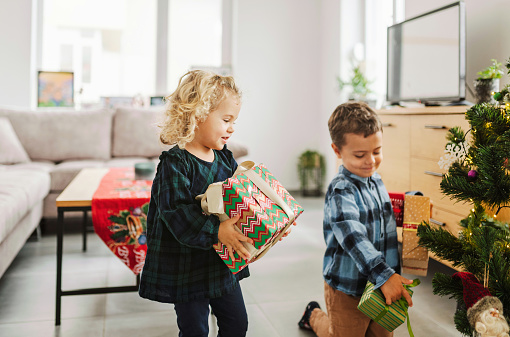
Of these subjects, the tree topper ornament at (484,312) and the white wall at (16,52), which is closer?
the tree topper ornament at (484,312)

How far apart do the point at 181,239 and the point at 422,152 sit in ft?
5.98

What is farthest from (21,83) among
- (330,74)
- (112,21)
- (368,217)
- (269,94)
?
(368,217)

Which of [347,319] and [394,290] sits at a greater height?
[394,290]

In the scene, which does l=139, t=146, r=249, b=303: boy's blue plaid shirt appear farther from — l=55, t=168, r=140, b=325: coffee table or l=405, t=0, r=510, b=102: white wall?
l=405, t=0, r=510, b=102: white wall

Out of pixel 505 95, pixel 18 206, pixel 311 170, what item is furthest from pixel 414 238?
pixel 311 170

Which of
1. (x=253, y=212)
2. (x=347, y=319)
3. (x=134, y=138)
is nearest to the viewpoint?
(x=253, y=212)

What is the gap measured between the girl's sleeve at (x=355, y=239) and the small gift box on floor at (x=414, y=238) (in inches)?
5.8

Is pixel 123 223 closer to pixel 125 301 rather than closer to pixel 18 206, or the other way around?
pixel 125 301

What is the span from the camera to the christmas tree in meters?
1.11

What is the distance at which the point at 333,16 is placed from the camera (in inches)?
193

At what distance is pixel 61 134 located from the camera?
3836 mm

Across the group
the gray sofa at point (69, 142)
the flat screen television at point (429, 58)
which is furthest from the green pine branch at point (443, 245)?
the gray sofa at point (69, 142)

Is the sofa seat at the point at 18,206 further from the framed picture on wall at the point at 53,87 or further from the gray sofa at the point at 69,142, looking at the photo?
the framed picture on wall at the point at 53,87

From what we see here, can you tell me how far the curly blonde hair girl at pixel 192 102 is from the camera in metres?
1.09
